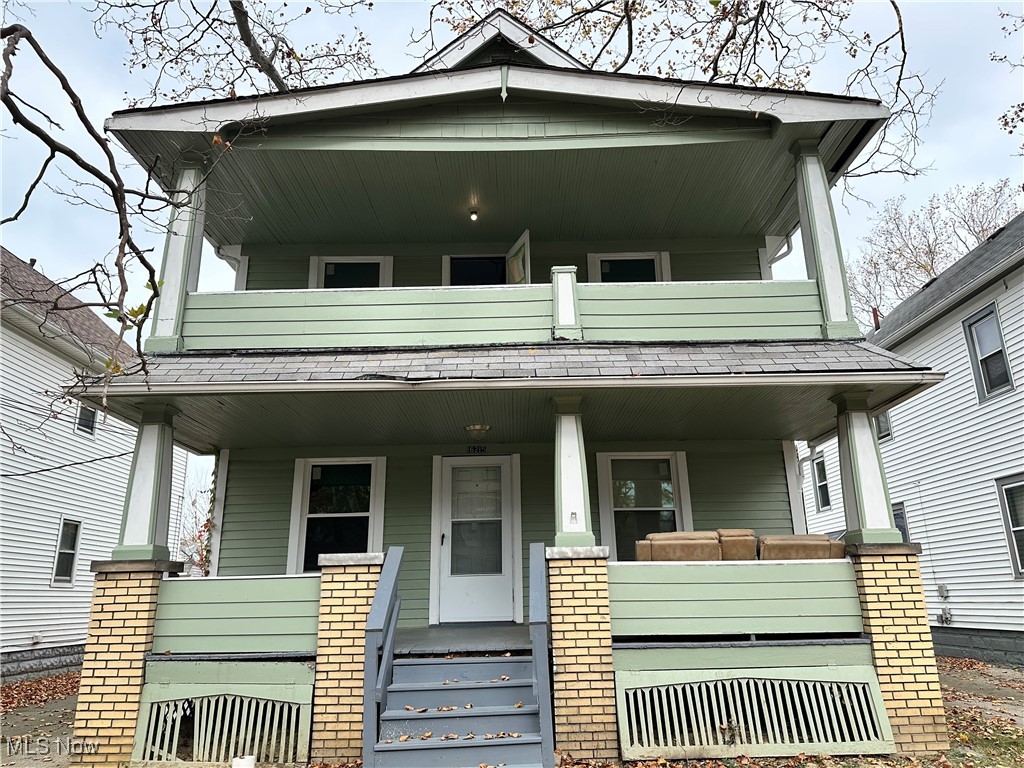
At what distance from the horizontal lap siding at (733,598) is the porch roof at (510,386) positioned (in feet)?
5.20

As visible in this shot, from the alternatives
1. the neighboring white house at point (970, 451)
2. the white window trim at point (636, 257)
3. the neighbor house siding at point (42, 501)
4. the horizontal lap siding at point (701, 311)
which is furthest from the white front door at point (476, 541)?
the neighboring white house at point (970, 451)

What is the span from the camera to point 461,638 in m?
6.75

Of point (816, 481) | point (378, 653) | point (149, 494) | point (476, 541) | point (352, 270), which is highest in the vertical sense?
point (352, 270)

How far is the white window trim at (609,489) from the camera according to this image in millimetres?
8156

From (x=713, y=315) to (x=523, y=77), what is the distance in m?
3.24

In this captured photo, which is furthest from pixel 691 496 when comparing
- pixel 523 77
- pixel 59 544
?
pixel 59 544

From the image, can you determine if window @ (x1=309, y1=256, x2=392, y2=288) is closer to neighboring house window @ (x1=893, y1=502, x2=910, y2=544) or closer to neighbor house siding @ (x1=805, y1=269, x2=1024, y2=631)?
neighbor house siding @ (x1=805, y1=269, x2=1024, y2=631)

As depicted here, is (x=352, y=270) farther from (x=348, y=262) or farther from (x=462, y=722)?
(x=462, y=722)

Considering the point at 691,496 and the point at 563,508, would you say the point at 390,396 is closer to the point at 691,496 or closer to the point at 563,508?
the point at 563,508

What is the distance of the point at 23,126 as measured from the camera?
3768 millimetres

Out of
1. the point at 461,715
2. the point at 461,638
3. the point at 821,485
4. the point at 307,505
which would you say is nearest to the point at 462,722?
the point at 461,715

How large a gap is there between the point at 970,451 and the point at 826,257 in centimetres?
675

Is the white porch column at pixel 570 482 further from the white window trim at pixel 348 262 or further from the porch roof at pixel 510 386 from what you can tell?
the white window trim at pixel 348 262

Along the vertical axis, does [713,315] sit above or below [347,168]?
below
